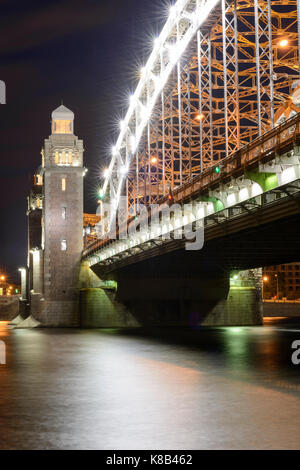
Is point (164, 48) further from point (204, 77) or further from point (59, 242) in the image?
point (59, 242)

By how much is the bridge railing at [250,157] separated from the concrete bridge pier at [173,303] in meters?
35.1

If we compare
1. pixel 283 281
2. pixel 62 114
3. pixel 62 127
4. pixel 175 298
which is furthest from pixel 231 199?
pixel 283 281

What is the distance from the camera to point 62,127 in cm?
8944

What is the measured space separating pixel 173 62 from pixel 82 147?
30.3 meters

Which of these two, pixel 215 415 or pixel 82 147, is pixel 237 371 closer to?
pixel 215 415

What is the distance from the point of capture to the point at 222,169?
32031 millimetres

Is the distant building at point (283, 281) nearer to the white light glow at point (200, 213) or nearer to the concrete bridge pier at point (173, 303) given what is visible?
the concrete bridge pier at point (173, 303)

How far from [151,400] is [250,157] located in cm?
1162

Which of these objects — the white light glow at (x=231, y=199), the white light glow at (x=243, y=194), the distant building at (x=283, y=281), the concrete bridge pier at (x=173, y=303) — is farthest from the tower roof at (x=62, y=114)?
the distant building at (x=283, y=281)

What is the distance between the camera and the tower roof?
89.2 meters

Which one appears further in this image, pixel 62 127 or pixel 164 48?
pixel 62 127

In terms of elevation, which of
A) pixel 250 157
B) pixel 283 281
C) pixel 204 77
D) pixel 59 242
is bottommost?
pixel 283 281

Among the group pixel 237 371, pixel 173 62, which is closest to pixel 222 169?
pixel 237 371

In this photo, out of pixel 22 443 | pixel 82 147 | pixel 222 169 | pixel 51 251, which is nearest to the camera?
pixel 22 443
